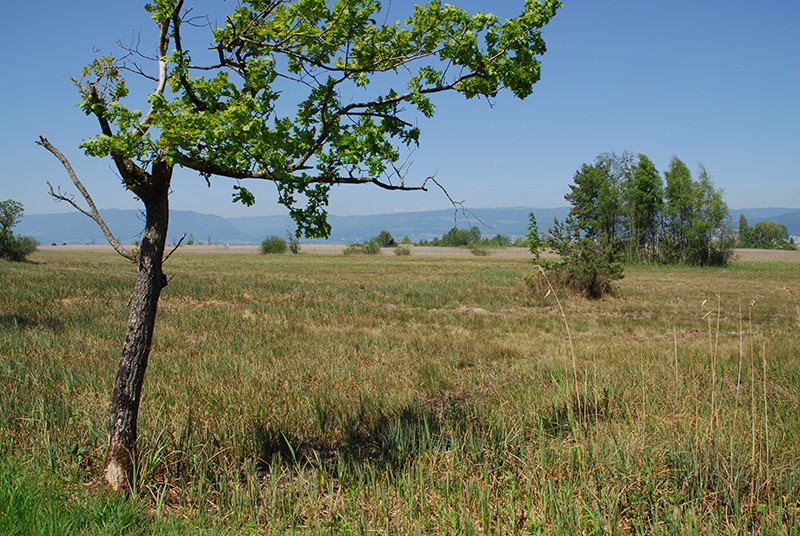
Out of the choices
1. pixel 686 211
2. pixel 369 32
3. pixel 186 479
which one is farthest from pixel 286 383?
pixel 686 211

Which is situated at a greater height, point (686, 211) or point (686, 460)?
point (686, 211)

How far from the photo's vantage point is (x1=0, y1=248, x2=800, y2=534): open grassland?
4.07 m

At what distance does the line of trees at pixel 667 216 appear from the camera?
5191 cm

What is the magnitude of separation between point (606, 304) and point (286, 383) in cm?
1475

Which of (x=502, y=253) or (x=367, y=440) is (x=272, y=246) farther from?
(x=367, y=440)

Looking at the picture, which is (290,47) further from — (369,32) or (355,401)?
(355,401)

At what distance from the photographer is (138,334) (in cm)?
436

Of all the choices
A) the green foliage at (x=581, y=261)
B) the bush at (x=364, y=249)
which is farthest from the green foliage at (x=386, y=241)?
the green foliage at (x=581, y=261)

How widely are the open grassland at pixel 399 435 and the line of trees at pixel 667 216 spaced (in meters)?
43.0

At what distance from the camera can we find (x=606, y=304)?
19.8 meters

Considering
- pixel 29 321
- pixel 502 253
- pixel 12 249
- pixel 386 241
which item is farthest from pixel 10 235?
pixel 386 241

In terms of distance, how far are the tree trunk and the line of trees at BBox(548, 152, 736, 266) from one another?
158 feet

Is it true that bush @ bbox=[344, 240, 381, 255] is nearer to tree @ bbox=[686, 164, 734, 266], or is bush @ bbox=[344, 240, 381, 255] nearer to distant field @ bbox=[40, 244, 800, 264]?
distant field @ bbox=[40, 244, 800, 264]

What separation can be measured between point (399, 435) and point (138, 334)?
96.3 inches
